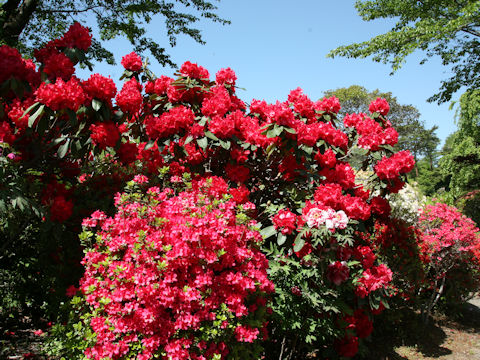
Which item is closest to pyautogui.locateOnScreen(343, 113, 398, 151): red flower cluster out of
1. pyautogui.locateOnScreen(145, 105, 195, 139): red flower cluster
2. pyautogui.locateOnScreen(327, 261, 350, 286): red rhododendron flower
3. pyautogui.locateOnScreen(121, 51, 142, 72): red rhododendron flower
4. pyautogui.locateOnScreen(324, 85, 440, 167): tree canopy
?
pyautogui.locateOnScreen(327, 261, 350, 286): red rhododendron flower

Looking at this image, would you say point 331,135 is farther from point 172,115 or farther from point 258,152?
point 172,115

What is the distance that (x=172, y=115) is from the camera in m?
3.12

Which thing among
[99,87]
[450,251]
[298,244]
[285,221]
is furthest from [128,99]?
[450,251]

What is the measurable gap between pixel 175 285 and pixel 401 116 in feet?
121

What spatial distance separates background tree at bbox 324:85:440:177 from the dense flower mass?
20955 millimetres

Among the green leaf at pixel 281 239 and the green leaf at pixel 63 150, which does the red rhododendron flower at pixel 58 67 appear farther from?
the green leaf at pixel 281 239

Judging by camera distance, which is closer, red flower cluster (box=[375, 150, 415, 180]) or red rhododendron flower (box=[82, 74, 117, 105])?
red rhododendron flower (box=[82, 74, 117, 105])

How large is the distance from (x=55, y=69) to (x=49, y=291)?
193 centimetres

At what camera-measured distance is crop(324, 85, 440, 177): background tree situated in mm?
29656

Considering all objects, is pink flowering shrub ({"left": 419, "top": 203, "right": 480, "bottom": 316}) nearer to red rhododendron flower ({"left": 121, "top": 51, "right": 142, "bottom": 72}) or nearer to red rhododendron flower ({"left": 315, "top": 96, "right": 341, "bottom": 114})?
red rhododendron flower ({"left": 315, "top": 96, "right": 341, "bottom": 114})

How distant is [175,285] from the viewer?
201cm

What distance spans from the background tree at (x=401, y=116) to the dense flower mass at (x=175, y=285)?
20955mm

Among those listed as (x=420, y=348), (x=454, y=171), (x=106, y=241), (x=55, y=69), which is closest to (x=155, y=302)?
(x=106, y=241)

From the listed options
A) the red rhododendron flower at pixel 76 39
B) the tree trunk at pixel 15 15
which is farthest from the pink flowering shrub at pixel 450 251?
the tree trunk at pixel 15 15
